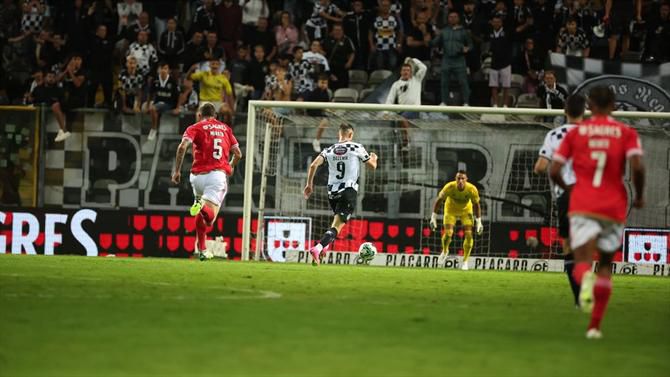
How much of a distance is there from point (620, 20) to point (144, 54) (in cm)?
1076

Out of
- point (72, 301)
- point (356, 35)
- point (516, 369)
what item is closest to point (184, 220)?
point (356, 35)

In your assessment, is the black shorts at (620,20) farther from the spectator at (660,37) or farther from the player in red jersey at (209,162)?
the player in red jersey at (209,162)

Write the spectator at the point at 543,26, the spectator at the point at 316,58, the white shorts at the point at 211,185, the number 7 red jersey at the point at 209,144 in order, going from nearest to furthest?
1. the number 7 red jersey at the point at 209,144
2. the white shorts at the point at 211,185
3. the spectator at the point at 316,58
4. the spectator at the point at 543,26

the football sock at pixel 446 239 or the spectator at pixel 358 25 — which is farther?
the spectator at pixel 358 25

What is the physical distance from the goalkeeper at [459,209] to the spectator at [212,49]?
645cm

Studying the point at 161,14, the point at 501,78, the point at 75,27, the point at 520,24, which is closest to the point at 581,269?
the point at 501,78

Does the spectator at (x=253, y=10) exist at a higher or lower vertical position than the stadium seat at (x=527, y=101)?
higher

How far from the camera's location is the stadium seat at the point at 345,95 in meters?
26.5

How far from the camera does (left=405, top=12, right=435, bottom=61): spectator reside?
26.5 meters

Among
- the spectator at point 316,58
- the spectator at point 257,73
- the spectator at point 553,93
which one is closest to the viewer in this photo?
the spectator at point 553,93

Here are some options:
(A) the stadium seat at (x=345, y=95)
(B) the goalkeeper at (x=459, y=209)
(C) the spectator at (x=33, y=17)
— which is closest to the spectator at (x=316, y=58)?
(A) the stadium seat at (x=345, y=95)

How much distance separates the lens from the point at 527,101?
85.9 feet

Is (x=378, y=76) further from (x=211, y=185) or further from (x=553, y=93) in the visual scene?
(x=211, y=185)

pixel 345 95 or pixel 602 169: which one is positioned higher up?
pixel 345 95
